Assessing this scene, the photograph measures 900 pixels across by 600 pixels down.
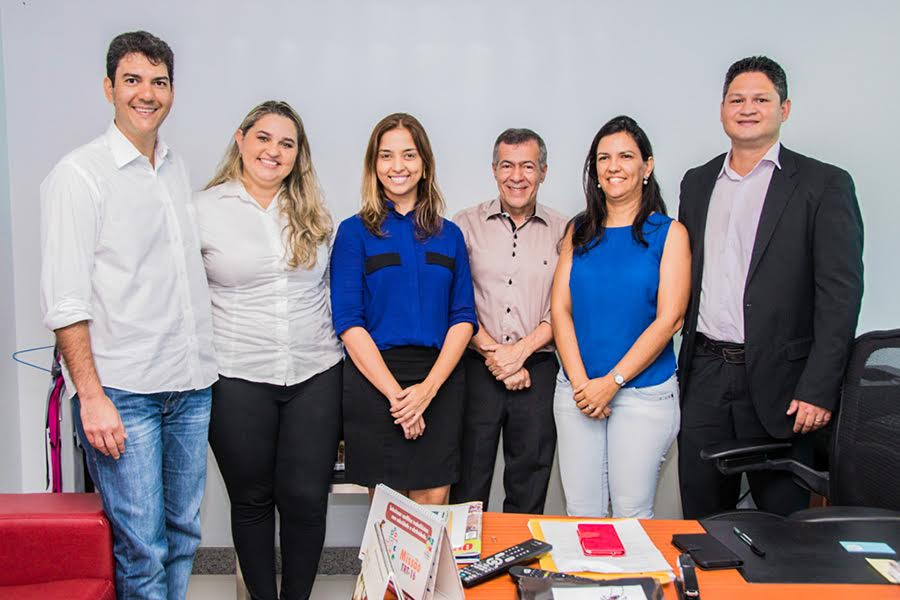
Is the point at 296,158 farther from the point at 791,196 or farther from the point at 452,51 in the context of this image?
the point at 791,196

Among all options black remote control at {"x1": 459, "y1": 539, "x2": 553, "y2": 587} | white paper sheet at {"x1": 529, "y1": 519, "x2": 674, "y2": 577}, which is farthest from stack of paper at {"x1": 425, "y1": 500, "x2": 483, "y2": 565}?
white paper sheet at {"x1": 529, "y1": 519, "x2": 674, "y2": 577}

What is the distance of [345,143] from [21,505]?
1.69 m

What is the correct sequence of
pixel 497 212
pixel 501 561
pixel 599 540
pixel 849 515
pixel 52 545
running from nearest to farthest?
pixel 501 561
pixel 599 540
pixel 849 515
pixel 52 545
pixel 497 212

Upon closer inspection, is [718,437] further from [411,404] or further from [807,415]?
[411,404]

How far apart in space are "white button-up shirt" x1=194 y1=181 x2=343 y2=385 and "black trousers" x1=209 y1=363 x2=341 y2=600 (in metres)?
0.07

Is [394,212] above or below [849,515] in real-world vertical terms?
above

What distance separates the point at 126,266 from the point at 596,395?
1343 mm

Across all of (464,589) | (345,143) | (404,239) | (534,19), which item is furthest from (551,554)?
(534,19)

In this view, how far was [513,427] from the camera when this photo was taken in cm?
239

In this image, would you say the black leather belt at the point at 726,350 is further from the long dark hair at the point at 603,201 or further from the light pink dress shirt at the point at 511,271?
the light pink dress shirt at the point at 511,271

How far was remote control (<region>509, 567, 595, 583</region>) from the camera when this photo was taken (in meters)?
1.34

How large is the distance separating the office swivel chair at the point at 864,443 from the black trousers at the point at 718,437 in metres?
0.17

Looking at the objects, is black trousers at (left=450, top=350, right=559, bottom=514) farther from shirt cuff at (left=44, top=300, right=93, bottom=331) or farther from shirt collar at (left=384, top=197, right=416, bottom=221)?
shirt cuff at (left=44, top=300, right=93, bottom=331)

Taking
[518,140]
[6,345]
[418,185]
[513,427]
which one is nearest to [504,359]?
[513,427]
